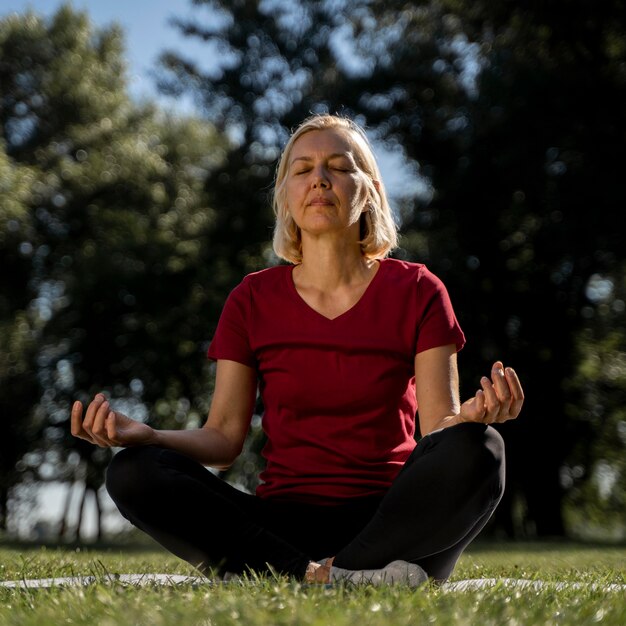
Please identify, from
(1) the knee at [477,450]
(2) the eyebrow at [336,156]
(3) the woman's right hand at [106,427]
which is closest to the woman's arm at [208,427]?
(3) the woman's right hand at [106,427]

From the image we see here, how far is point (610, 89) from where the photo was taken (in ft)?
54.8

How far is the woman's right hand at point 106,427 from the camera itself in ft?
10.4

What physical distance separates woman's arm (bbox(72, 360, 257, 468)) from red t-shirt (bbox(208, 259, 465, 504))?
100mm

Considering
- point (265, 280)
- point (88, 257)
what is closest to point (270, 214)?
point (88, 257)

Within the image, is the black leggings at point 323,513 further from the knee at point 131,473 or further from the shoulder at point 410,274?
the shoulder at point 410,274

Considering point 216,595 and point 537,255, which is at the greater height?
point 537,255

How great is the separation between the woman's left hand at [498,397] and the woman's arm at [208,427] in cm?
108

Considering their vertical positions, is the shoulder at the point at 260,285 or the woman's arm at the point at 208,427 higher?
the shoulder at the point at 260,285

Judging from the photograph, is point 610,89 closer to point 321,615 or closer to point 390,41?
point 390,41

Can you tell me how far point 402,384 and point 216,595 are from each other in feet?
4.17

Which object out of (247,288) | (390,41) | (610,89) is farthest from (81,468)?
(247,288)

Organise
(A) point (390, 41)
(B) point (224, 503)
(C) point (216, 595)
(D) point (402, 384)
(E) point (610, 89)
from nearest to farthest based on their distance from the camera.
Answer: (C) point (216, 595) → (B) point (224, 503) → (D) point (402, 384) → (E) point (610, 89) → (A) point (390, 41)

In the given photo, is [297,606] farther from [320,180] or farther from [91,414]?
[320,180]

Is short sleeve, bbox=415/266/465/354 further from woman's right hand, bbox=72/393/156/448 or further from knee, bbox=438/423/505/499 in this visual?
woman's right hand, bbox=72/393/156/448
